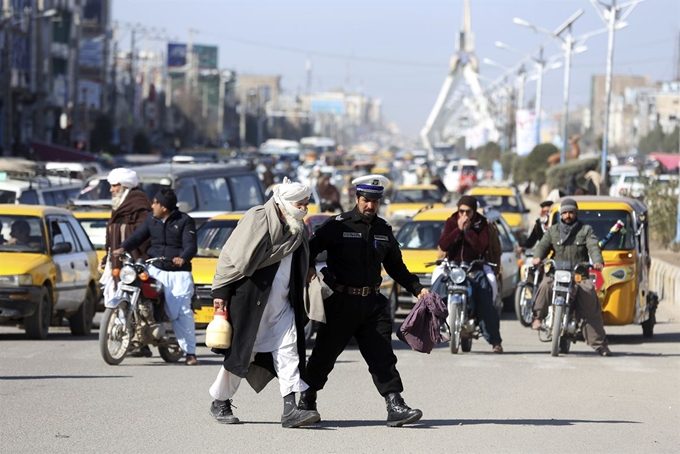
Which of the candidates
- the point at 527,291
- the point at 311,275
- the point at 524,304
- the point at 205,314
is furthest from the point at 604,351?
the point at 311,275

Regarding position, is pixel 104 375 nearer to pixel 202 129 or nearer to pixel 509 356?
pixel 509 356

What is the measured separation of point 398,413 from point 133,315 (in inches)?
182

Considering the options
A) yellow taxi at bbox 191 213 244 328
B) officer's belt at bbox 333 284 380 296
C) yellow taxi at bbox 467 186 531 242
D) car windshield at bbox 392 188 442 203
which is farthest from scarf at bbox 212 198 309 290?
car windshield at bbox 392 188 442 203

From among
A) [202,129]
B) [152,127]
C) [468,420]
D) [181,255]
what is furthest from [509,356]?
[202,129]

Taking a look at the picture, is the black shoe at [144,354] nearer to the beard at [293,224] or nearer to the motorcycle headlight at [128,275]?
the motorcycle headlight at [128,275]

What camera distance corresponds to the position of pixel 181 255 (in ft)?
42.8

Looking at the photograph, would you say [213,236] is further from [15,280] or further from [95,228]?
[95,228]

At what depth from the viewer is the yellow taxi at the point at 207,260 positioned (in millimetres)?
15398

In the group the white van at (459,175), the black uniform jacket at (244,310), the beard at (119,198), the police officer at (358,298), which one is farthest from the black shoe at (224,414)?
the white van at (459,175)

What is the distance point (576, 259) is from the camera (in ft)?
49.5

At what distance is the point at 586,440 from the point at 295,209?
2.37 metres

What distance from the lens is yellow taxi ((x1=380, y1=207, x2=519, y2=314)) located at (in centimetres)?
1950

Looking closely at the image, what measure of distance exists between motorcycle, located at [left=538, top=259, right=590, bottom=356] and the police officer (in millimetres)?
5529

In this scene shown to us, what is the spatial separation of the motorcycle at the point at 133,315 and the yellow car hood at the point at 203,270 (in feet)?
7.47
